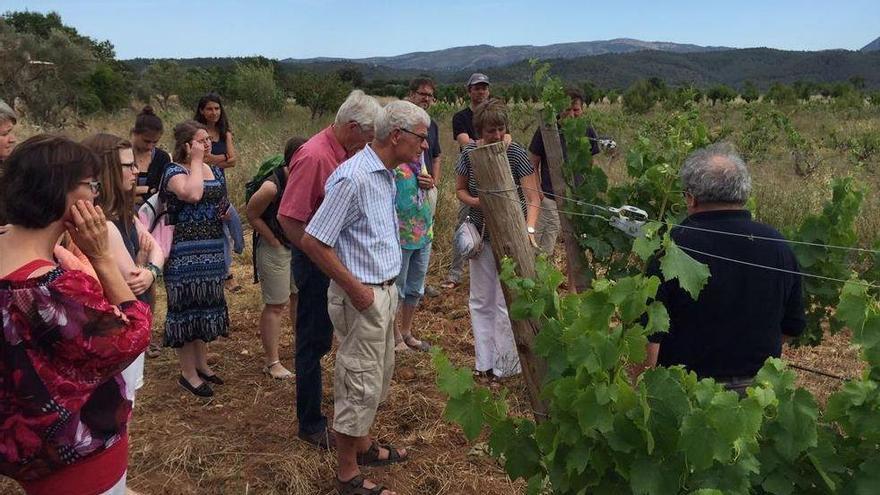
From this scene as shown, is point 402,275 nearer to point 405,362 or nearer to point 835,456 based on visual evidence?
point 405,362

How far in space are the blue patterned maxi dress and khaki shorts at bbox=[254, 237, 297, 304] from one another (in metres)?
0.23

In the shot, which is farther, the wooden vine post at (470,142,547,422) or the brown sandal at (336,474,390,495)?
the brown sandal at (336,474,390,495)

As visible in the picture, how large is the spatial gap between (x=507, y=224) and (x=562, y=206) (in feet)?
3.72

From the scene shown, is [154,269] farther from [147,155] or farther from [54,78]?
[54,78]

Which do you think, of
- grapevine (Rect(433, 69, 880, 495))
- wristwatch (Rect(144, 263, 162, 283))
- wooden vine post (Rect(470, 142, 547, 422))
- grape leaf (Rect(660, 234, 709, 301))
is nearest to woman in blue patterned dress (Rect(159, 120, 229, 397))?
wristwatch (Rect(144, 263, 162, 283))

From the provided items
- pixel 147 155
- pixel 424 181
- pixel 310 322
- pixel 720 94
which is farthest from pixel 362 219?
pixel 720 94

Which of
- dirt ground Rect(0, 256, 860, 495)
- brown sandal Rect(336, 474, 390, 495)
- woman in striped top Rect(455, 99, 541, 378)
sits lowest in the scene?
dirt ground Rect(0, 256, 860, 495)

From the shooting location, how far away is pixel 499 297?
4.12 meters

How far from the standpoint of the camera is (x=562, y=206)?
357cm

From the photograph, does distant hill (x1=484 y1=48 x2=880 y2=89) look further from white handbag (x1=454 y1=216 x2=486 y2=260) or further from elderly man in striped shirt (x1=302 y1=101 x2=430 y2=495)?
elderly man in striped shirt (x1=302 y1=101 x2=430 y2=495)

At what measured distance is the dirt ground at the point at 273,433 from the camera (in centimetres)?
313

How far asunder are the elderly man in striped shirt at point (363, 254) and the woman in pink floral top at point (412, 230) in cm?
113

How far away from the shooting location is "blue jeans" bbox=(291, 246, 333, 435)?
313 centimetres

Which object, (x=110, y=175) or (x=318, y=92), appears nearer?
(x=110, y=175)
